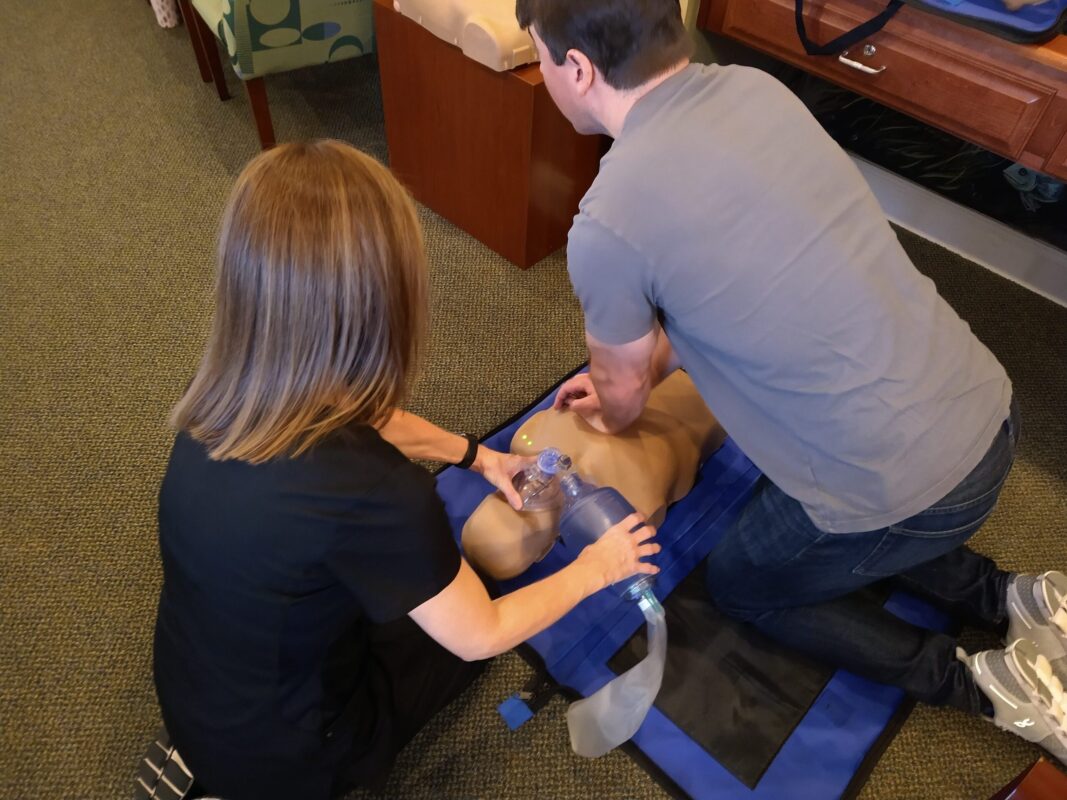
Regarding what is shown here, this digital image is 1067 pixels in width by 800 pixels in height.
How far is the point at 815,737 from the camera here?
1128mm

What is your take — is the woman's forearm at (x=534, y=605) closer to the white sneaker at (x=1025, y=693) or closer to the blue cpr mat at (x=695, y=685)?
the blue cpr mat at (x=695, y=685)

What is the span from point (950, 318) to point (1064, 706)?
23.6 inches

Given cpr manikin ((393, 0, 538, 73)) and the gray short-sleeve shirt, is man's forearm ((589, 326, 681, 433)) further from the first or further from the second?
cpr manikin ((393, 0, 538, 73))

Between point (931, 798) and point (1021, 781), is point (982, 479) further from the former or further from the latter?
point (931, 798)

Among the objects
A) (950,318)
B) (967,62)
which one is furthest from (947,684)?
(967,62)

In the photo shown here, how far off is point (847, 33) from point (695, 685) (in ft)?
3.82

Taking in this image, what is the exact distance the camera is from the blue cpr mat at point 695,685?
42.9 inches

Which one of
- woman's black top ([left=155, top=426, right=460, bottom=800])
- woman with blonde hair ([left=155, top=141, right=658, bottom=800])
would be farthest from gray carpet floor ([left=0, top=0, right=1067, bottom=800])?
woman with blonde hair ([left=155, top=141, right=658, bottom=800])

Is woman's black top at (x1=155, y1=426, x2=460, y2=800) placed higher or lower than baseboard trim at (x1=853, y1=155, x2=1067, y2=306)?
higher

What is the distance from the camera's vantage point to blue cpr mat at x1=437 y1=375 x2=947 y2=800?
109 centimetres

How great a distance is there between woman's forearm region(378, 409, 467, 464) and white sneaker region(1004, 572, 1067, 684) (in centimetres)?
88

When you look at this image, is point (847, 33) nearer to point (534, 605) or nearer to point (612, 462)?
point (612, 462)

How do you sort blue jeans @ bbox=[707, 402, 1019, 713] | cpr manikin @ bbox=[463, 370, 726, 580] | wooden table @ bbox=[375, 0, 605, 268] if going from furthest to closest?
wooden table @ bbox=[375, 0, 605, 268] → cpr manikin @ bbox=[463, 370, 726, 580] → blue jeans @ bbox=[707, 402, 1019, 713]

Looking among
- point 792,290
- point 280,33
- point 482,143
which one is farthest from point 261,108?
point 792,290
